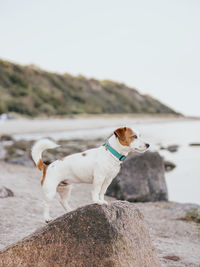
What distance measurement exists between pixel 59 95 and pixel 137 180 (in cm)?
3893

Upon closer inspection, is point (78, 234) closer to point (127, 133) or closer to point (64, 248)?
point (64, 248)

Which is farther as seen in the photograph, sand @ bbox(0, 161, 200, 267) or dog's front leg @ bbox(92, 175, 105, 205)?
sand @ bbox(0, 161, 200, 267)

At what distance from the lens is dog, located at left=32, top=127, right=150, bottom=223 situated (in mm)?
3119

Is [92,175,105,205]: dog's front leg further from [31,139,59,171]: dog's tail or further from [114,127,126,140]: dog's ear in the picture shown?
[31,139,59,171]: dog's tail

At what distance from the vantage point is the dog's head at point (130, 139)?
3088mm

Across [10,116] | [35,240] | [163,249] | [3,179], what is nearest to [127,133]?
[35,240]

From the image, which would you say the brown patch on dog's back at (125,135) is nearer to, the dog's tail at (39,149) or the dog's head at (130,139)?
the dog's head at (130,139)

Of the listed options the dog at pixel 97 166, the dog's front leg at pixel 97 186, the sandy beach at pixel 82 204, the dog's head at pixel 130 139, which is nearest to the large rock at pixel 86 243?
the dog's front leg at pixel 97 186

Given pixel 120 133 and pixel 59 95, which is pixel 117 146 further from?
pixel 59 95

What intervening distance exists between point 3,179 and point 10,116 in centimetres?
2112

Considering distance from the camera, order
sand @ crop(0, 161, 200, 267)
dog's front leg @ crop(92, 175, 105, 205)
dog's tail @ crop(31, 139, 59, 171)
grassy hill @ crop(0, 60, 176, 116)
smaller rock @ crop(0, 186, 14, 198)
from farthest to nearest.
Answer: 1. grassy hill @ crop(0, 60, 176, 116)
2. smaller rock @ crop(0, 186, 14, 198)
3. sand @ crop(0, 161, 200, 267)
4. dog's tail @ crop(31, 139, 59, 171)
5. dog's front leg @ crop(92, 175, 105, 205)

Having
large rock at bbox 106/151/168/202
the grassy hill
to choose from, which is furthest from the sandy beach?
the grassy hill

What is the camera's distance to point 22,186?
27.7 feet

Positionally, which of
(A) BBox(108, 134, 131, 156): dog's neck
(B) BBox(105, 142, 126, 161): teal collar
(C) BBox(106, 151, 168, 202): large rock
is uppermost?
(A) BBox(108, 134, 131, 156): dog's neck
